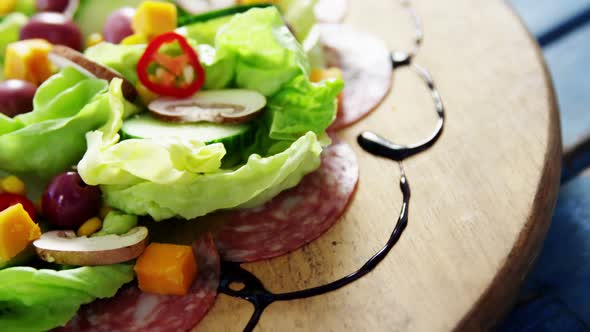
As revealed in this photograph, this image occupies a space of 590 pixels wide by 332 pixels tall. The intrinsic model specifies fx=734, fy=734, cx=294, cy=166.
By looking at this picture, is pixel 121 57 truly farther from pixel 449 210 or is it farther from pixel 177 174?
pixel 449 210

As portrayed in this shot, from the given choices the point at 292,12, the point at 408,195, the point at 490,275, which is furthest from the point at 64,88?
the point at 490,275

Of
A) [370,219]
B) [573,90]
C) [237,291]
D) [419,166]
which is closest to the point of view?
[237,291]

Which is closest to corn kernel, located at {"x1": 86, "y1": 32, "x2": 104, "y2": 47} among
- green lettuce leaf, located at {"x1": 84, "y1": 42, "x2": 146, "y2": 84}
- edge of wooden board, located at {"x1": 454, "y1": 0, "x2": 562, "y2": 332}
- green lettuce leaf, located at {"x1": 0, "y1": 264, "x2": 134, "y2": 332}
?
green lettuce leaf, located at {"x1": 84, "y1": 42, "x2": 146, "y2": 84}

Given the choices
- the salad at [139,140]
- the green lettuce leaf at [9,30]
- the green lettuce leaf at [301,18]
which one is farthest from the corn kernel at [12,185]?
the green lettuce leaf at [301,18]

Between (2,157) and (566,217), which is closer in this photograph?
(2,157)

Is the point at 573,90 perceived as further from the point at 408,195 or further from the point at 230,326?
the point at 230,326

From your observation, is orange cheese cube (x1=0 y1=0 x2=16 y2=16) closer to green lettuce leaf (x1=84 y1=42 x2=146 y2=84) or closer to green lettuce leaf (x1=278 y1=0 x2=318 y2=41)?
green lettuce leaf (x1=84 y1=42 x2=146 y2=84)
